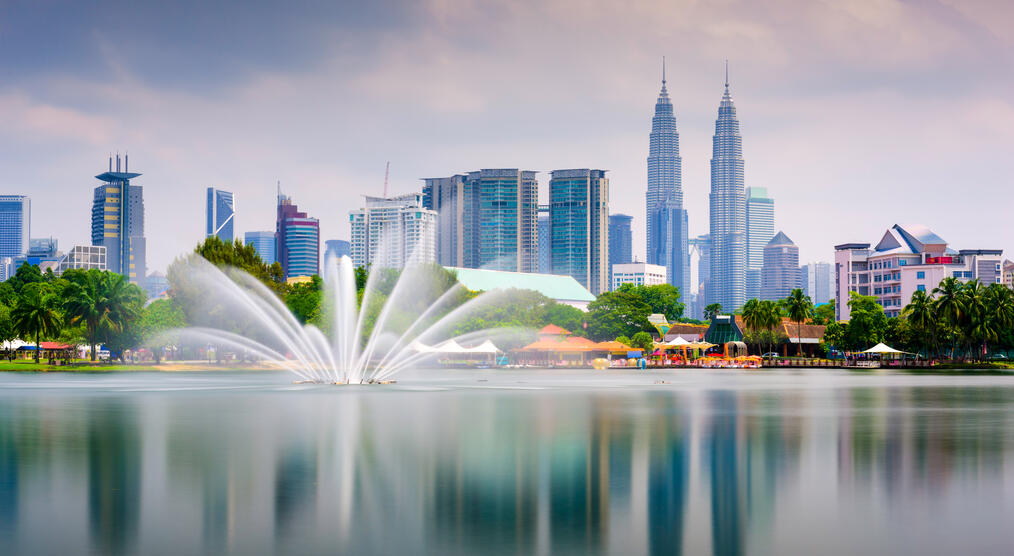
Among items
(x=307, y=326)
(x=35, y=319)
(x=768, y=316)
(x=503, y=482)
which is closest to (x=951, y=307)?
(x=768, y=316)

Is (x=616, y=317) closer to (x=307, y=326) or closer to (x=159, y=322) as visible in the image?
(x=307, y=326)

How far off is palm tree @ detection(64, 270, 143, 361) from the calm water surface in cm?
6671

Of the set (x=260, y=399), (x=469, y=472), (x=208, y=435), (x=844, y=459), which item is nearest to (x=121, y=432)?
(x=208, y=435)

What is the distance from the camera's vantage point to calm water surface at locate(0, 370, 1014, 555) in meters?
14.8

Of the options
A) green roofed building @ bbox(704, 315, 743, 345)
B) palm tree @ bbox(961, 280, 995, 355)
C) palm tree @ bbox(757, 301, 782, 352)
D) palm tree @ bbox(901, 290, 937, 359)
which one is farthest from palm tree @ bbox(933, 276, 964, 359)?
green roofed building @ bbox(704, 315, 743, 345)

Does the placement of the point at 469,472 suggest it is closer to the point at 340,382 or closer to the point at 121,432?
the point at 121,432

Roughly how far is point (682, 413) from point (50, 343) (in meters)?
128

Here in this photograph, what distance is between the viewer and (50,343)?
473 feet

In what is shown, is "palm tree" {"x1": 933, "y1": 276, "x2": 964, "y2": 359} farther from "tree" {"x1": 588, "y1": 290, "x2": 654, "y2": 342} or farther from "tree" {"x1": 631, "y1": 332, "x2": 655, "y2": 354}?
"tree" {"x1": 588, "y1": 290, "x2": 654, "y2": 342}

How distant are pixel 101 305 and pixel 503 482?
91940 millimetres

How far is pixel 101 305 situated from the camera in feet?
333

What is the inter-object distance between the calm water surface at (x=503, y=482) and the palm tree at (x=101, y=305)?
219 ft

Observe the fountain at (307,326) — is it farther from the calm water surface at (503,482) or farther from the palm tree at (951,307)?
the palm tree at (951,307)

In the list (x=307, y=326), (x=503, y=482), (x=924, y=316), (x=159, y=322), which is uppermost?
(x=924, y=316)
